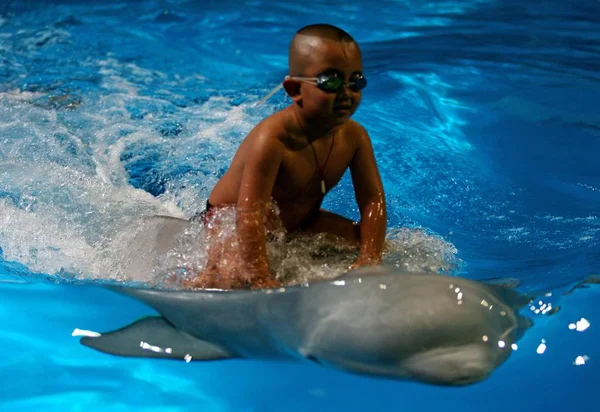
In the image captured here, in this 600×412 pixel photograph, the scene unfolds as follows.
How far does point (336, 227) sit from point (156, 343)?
1071 mm

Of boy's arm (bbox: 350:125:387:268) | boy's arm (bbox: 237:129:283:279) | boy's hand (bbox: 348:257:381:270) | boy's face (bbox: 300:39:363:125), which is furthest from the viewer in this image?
boy's arm (bbox: 350:125:387:268)

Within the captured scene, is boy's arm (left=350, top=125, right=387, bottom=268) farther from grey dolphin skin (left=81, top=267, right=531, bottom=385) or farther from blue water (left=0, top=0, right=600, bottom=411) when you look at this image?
grey dolphin skin (left=81, top=267, right=531, bottom=385)

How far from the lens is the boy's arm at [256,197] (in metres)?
2.96

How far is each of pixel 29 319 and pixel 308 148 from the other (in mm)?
1444

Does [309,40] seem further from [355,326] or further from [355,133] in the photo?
[355,326]

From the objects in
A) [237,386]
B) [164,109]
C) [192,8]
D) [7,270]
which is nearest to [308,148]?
[237,386]

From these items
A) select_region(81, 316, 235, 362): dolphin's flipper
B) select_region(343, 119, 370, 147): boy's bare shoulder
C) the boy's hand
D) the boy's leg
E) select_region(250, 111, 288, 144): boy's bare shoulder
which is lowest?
select_region(81, 316, 235, 362): dolphin's flipper

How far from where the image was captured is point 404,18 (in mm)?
8805

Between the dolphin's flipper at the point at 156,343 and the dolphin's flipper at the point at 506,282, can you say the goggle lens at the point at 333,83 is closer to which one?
the dolphin's flipper at the point at 506,282

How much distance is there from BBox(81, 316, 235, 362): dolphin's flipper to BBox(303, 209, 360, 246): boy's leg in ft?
2.91

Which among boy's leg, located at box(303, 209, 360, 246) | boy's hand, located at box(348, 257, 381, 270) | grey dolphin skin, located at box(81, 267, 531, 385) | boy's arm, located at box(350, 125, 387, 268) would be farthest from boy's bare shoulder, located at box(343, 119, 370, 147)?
grey dolphin skin, located at box(81, 267, 531, 385)

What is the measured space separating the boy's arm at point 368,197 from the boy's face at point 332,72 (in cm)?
37

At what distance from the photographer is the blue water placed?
9.11 feet

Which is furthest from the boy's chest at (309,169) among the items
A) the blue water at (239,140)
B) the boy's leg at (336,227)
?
the blue water at (239,140)
